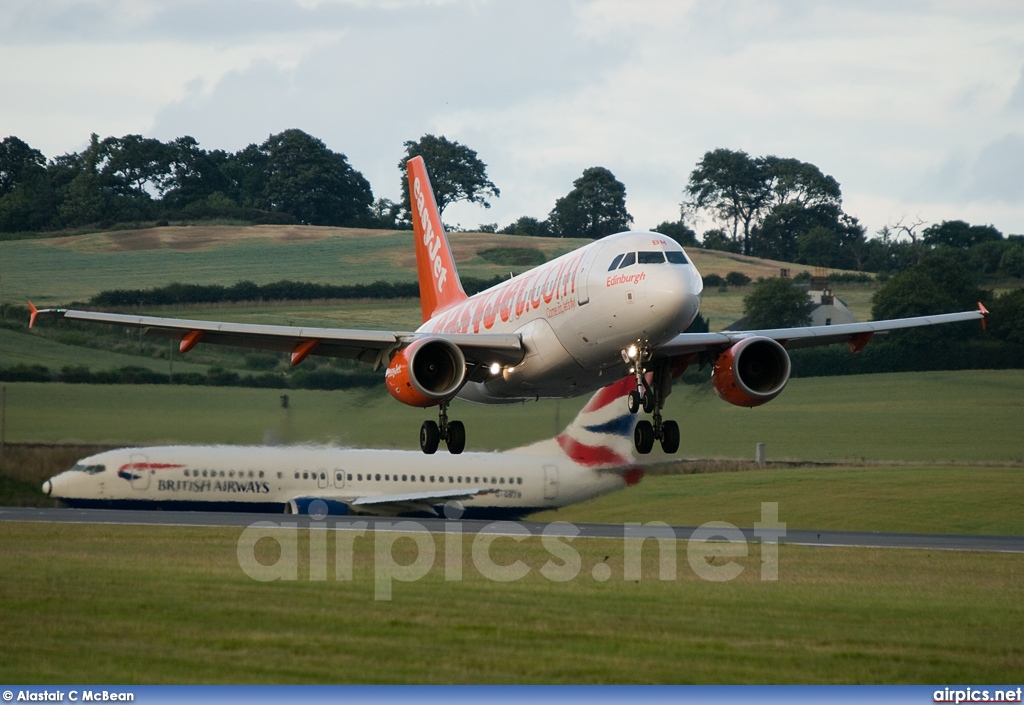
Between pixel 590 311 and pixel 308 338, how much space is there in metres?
8.17

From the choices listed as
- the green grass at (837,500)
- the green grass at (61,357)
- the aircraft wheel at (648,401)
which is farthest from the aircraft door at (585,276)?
the green grass at (61,357)

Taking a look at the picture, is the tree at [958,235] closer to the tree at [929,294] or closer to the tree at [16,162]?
the tree at [929,294]

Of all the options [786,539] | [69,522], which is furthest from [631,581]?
[69,522]

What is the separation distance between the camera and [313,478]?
61562 millimetres

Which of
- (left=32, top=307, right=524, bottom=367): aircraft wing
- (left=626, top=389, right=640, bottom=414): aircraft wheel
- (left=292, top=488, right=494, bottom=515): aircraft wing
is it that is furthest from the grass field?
(left=626, top=389, right=640, bottom=414): aircraft wheel

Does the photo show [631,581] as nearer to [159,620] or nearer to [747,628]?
[747,628]

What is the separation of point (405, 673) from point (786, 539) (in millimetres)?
31552

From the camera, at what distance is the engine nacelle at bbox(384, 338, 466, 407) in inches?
1294

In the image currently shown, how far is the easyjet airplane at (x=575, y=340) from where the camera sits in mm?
30016

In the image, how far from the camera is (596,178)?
132500mm

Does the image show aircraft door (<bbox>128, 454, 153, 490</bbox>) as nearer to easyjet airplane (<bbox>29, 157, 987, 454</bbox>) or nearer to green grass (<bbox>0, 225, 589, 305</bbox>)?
easyjet airplane (<bbox>29, 157, 987, 454</bbox>)

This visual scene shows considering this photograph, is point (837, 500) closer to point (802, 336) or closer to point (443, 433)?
point (802, 336)

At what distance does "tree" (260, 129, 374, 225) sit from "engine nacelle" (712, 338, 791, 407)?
114 metres

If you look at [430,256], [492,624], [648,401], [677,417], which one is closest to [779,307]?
[677,417]
